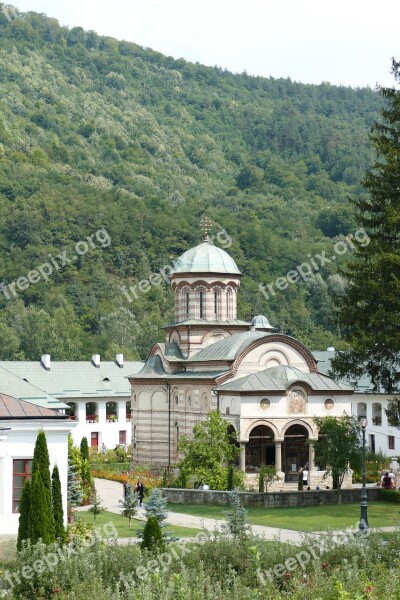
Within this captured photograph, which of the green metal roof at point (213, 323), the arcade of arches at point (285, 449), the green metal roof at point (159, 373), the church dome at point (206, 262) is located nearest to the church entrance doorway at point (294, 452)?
the arcade of arches at point (285, 449)

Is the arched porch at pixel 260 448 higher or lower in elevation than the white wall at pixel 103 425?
lower

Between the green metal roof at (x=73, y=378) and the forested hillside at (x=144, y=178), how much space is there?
560 inches

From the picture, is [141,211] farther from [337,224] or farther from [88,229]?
[337,224]

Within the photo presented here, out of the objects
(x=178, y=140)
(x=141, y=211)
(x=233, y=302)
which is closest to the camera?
(x=233, y=302)

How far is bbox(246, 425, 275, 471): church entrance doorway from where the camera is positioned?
136ft

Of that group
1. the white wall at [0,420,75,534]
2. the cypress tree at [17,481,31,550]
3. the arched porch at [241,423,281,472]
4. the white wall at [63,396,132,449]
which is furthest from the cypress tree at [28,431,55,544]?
the white wall at [63,396,132,449]

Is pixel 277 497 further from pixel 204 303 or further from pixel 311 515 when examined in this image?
pixel 204 303

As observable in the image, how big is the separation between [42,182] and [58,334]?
29.4 meters

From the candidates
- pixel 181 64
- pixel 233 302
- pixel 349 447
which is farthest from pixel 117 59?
pixel 349 447

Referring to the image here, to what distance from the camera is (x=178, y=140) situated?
15088cm

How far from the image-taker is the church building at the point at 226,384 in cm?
4016

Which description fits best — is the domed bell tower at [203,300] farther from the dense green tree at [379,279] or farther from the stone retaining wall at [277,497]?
the dense green tree at [379,279]

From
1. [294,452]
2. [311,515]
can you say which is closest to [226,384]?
[294,452]

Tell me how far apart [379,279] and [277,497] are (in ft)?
29.0
